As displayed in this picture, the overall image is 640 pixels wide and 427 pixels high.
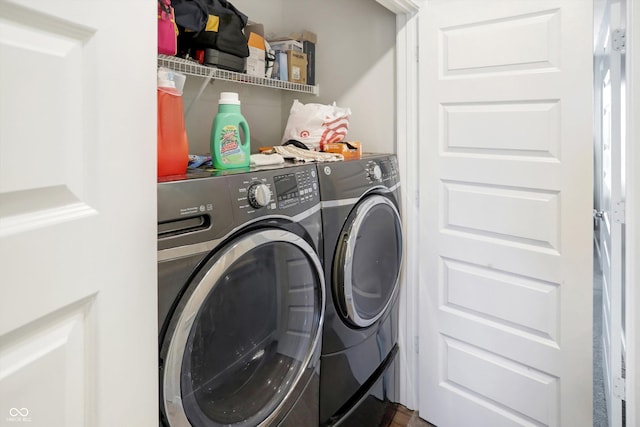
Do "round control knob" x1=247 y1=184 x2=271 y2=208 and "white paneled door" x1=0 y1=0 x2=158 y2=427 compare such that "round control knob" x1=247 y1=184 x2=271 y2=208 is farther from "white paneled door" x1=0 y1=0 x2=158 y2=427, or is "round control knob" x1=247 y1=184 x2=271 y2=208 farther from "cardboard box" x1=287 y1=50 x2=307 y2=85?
"cardboard box" x1=287 y1=50 x2=307 y2=85

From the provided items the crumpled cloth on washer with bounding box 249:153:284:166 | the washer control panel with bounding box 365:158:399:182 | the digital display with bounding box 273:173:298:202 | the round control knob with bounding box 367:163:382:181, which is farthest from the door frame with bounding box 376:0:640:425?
the digital display with bounding box 273:173:298:202

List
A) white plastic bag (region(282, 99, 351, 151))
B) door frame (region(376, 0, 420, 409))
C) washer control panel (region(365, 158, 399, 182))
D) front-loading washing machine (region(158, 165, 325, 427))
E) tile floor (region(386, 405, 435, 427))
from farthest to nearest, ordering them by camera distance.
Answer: tile floor (region(386, 405, 435, 427)) < door frame (region(376, 0, 420, 409)) < white plastic bag (region(282, 99, 351, 151)) < washer control panel (region(365, 158, 399, 182)) < front-loading washing machine (region(158, 165, 325, 427))

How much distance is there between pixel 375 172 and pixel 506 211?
1.99 feet

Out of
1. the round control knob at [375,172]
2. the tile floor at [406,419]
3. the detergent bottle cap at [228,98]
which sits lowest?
the tile floor at [406,419]

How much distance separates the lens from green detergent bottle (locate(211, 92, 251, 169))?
1.31m

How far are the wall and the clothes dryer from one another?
373 millimetres

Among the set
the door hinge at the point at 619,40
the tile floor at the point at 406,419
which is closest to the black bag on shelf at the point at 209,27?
the door hinge at the point at 619,40

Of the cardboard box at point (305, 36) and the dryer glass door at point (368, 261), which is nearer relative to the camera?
the dryer glass door at point (368, 261)

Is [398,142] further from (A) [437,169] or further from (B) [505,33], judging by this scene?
(B) [505,33]

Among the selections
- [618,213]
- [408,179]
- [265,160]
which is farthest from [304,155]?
[618,213]

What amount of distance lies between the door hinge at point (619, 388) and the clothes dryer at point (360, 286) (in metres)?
0.94

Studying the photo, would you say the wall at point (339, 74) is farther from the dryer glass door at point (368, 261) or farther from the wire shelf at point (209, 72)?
the dryer glass door at point (368, 261)

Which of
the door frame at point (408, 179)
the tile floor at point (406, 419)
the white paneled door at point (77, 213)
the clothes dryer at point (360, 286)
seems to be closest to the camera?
the white paneled door at point (77, 213)

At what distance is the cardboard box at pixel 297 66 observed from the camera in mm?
2158
